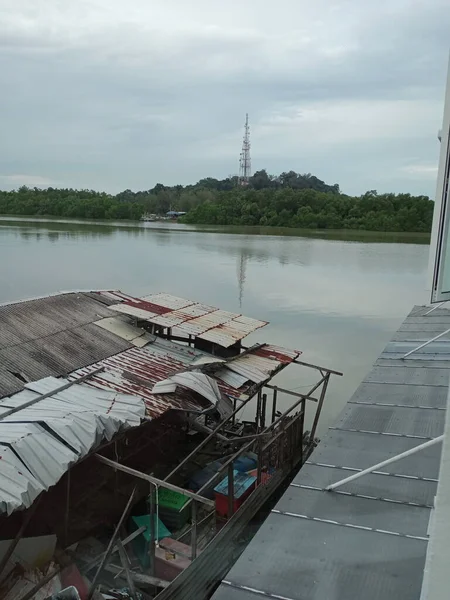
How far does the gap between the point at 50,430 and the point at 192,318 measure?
537 cm

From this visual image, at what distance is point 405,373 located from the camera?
18.3 feet

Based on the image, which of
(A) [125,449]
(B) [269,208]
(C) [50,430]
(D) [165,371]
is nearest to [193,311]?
(D) [165,371]

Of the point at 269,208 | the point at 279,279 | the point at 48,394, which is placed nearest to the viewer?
the point at 48,394

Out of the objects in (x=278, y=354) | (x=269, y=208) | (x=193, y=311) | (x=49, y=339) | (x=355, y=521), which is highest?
(x=269, y=208)

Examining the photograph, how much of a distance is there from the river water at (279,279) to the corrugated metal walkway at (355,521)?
28.2 feet

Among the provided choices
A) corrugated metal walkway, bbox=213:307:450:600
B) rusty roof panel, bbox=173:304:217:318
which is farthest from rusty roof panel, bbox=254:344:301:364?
corrugated metal walkway, bbox=213:307:450:600

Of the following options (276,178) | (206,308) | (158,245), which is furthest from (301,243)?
(276,178)

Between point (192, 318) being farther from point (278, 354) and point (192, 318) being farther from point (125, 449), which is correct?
point (125, 449)

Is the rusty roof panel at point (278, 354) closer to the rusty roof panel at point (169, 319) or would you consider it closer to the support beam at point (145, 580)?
the rusty roof panel at point (169, 319)

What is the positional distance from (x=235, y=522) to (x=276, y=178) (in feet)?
274

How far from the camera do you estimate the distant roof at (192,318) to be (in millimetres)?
9966

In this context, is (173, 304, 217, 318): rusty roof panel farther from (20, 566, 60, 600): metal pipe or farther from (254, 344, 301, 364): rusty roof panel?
(20, 566, 60, 600): metal pipe

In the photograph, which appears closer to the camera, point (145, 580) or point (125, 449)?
point (145, 580)

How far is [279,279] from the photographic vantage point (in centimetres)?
2930
